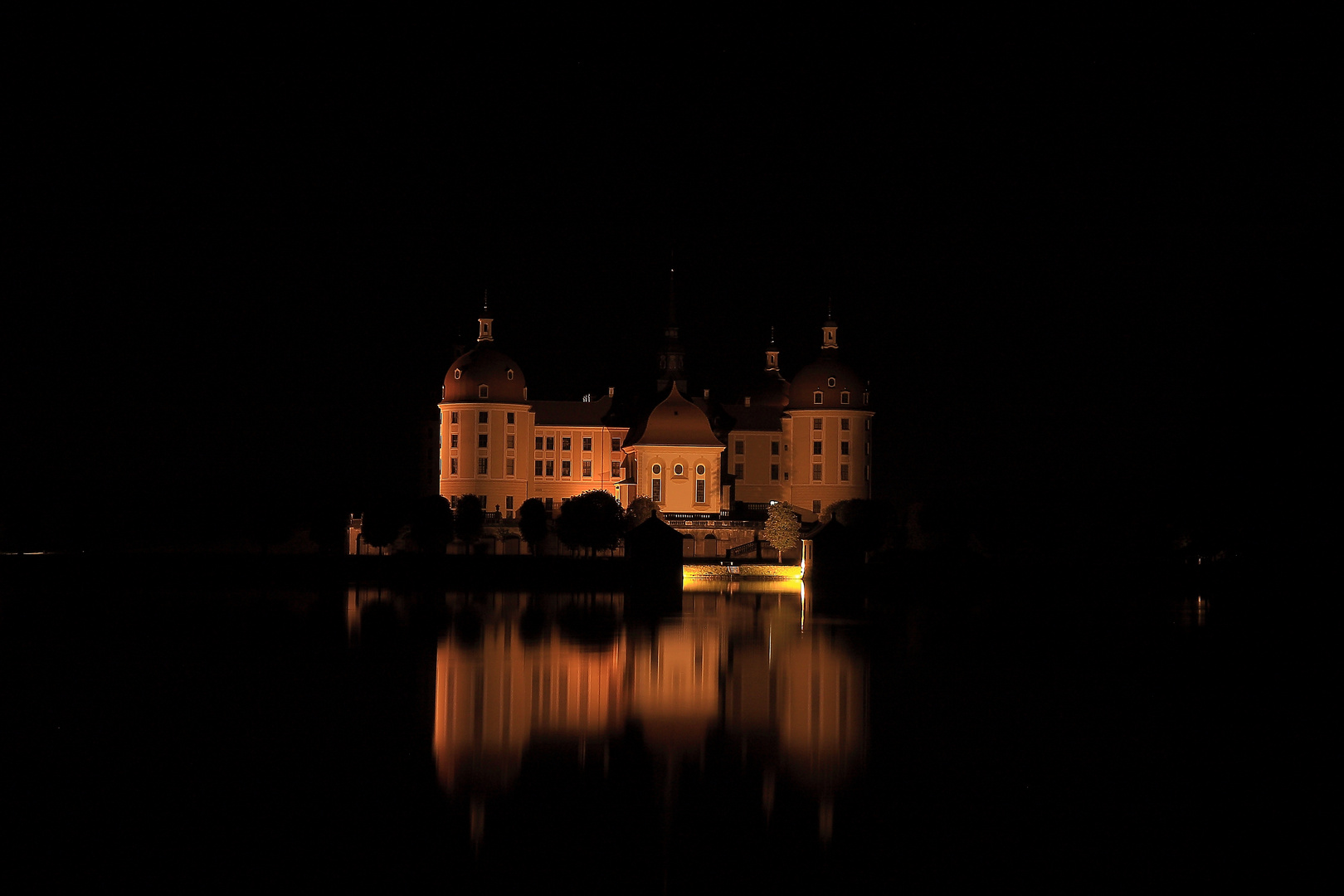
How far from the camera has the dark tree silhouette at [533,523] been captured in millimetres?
64312

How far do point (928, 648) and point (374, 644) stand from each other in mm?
9757

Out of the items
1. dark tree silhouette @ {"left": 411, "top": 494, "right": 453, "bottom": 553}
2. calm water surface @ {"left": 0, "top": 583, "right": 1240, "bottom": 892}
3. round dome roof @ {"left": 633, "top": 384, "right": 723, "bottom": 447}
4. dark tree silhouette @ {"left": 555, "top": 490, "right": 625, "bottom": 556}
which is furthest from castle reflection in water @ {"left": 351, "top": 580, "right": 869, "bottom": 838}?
round dome roof @ {"left": 633, "top": 384, "right": 723, "bottom": 447}

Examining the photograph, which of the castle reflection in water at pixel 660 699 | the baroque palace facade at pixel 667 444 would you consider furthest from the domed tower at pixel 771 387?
the castle reflection in water at pixel 660 699

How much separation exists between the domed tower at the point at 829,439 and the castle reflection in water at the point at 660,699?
126 feet

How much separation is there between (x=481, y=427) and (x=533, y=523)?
31.8ft

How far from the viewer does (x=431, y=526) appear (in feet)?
202

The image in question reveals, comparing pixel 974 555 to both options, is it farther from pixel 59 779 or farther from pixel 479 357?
pixel 59 779

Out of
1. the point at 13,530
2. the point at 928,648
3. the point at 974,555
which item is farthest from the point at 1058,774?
the point at 13,530

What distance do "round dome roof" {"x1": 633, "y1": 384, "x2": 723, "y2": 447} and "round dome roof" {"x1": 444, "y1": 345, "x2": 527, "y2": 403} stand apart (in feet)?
20.9

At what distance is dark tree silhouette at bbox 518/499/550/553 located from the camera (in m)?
64.3

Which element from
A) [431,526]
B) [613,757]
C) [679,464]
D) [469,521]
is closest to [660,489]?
[679,464]

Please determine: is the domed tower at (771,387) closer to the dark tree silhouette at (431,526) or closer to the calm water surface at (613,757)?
the dark tree silhouette at (431,526)

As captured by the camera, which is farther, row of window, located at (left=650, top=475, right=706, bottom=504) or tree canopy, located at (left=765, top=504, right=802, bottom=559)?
row of window, located at (left=650, top=475, right=706, bottom=504)

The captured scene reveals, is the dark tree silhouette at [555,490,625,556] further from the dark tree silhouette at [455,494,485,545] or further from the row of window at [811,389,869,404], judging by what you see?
the row of window at [811,389,869,404]
